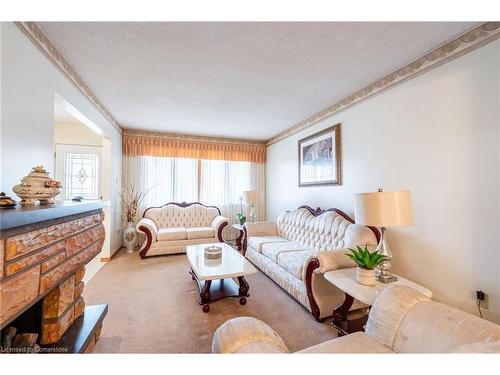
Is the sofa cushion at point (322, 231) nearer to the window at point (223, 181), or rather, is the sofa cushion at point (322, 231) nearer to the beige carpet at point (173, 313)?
the beige carpet at point (173, 313)

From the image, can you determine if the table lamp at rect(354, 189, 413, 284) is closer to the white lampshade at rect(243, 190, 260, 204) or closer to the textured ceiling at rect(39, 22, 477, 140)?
the textured ceiling at rect(39, 22, 477, 140)

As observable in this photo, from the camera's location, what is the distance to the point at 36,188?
117 cm

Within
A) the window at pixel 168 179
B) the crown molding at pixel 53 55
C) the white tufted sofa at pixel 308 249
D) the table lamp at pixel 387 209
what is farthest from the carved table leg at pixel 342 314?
the window at pixel 168 179

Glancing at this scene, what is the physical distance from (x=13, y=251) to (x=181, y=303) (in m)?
1.88

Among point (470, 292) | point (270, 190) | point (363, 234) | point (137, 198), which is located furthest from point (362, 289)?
point (137, 198)

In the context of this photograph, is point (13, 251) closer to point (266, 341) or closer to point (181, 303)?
point (266, 341)

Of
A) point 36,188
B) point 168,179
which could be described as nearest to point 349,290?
point 36,188

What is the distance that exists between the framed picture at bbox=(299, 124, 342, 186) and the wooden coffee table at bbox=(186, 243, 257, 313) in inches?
71.3

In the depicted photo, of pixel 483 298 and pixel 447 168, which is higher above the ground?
pixel 447 168

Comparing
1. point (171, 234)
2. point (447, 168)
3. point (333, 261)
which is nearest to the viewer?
point (447, 168)

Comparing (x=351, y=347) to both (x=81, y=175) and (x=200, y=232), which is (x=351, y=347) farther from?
(x=81, y=175)

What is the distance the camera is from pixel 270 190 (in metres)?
5.22

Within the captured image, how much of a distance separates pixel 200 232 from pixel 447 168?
12.6 feet
